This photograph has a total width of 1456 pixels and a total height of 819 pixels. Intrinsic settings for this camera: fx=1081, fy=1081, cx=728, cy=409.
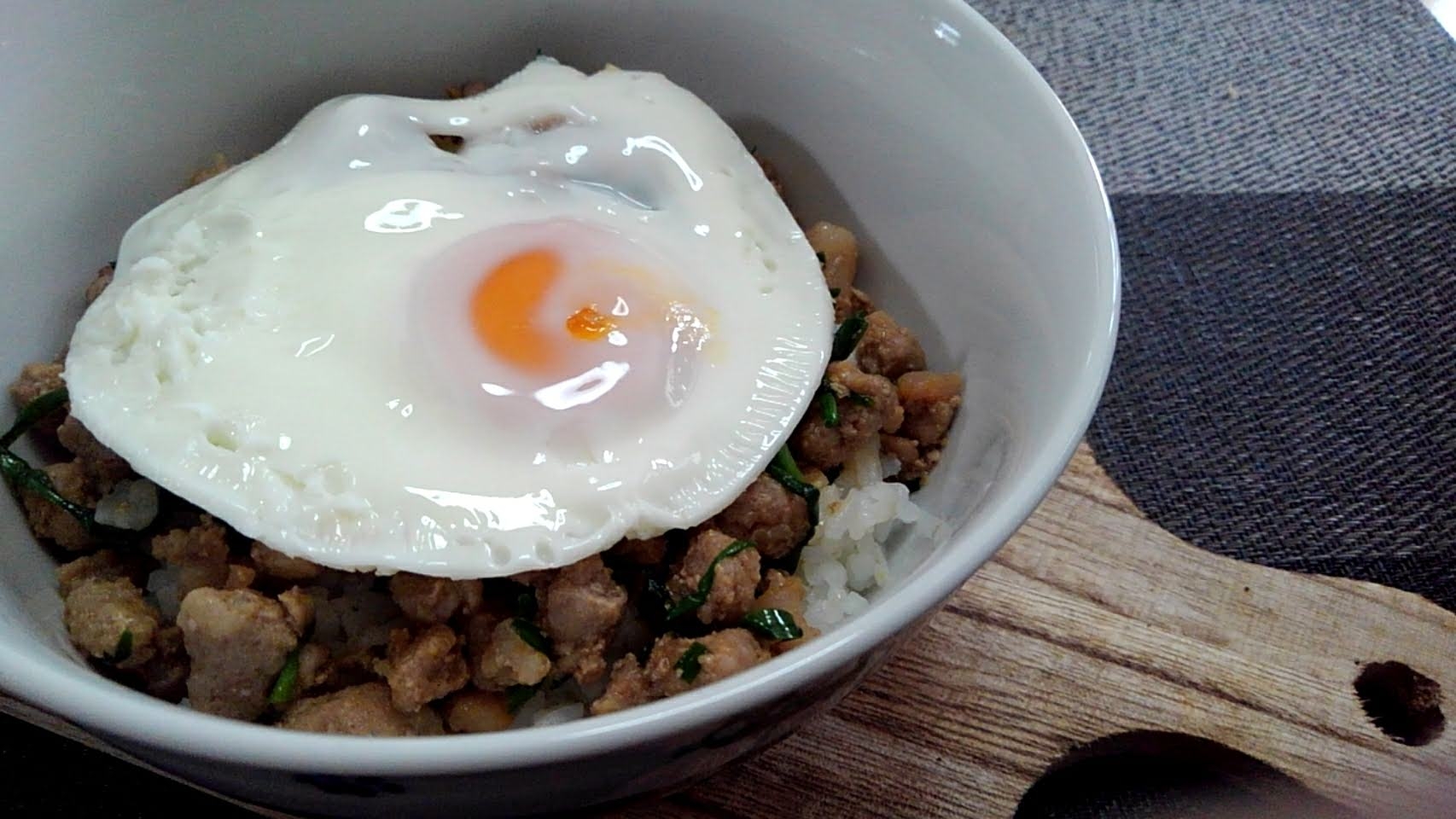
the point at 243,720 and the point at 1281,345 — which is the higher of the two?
the point at 243,720

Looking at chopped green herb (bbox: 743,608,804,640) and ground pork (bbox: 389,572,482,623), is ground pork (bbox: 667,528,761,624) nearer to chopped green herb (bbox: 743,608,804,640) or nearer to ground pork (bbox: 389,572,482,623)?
chopped green herb (bbox: 743,608,804,640)

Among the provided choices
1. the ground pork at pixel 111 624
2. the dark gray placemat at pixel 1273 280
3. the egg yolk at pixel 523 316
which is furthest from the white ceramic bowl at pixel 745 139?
the dark gray placemat at pixel 1273 280

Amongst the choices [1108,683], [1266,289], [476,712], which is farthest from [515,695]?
[1266,289]

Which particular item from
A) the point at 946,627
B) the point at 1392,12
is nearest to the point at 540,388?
the point at 946,627

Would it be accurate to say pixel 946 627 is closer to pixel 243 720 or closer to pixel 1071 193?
pixel 1071 193

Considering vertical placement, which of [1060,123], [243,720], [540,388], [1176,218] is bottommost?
[1176,218]

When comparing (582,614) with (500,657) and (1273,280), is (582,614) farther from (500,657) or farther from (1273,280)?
(1273,280)
